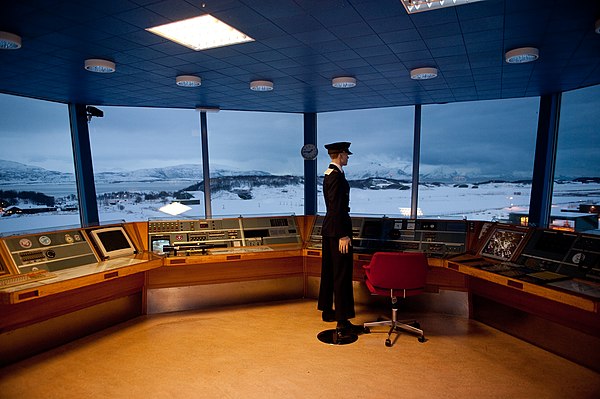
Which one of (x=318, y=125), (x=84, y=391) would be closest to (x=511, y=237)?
(x=84, y=391)

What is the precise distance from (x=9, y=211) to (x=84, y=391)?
4.65 metres

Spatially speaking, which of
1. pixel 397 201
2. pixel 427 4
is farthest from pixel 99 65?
pixel 397 201

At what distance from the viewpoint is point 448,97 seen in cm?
573

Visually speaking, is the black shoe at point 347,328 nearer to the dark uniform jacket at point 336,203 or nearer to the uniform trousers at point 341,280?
the uniform trousers at point 341,280

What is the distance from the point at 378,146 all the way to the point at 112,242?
5569mm

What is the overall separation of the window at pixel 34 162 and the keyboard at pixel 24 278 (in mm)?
2873

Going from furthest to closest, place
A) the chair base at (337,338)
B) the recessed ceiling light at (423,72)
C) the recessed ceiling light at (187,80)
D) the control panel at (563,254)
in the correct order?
the recessed ceiling light at (187,80)
the recessed ceiling light at (423,72)
the chair base at (337,338)
the control panel at (563,254)

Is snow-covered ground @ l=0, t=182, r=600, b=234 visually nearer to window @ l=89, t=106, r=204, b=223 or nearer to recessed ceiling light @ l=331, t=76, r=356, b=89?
window @ l=89, t=106, r=204, b=223

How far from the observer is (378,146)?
7.29 meters

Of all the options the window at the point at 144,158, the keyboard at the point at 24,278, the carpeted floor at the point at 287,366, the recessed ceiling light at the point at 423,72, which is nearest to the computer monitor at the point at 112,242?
the keyboard at the point at 24,278

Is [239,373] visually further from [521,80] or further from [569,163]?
[569,163]

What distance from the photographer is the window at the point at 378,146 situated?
22.1ft

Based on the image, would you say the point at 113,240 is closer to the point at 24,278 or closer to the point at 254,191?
the point at 24,278

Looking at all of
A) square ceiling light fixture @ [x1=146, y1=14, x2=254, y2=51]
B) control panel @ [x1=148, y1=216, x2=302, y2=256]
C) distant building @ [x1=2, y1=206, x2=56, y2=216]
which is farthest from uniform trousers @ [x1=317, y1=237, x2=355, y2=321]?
distant building @ [x1=2, y1=206, x2=56, y2=216]
